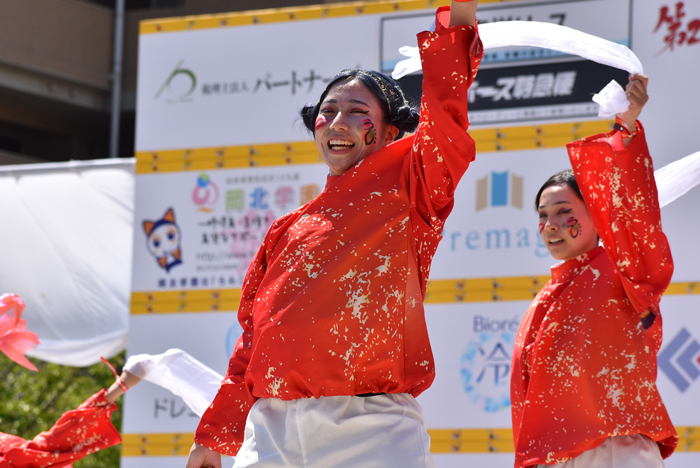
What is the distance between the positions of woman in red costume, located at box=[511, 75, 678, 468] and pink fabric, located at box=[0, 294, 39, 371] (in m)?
1.54

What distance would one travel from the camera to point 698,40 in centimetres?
401

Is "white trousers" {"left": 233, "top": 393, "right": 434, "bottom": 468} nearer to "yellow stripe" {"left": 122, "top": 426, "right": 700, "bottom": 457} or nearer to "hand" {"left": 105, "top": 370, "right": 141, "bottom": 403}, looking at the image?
"hand" {"left": 105, "top": 370, "right": 141, "bottom": 403}

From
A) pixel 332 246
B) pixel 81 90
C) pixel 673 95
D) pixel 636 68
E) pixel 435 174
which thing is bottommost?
pixel 332 246

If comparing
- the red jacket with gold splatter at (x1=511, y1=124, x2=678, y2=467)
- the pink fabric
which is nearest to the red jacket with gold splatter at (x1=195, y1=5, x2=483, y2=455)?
the red jacket with gold splatter at (x1=511, y1=124, x2=678, y2=467)

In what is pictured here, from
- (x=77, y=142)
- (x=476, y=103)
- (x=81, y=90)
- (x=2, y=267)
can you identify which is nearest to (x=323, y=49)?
(x=476, y=103)

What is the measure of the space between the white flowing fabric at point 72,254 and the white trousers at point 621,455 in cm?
328

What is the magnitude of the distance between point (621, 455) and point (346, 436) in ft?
2.73

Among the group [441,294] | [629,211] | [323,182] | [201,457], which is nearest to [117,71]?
[323,182]

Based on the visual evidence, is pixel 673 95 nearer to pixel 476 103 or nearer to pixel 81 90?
pixel 476 103

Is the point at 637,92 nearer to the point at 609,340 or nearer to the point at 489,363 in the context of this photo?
the point at 609,340

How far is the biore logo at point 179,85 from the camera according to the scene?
476 cm

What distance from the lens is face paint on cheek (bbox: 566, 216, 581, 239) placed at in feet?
8.26

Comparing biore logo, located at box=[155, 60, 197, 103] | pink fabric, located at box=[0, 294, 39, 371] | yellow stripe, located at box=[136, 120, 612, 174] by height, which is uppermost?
biore logo, located at box=[155, 60, 197, 103]

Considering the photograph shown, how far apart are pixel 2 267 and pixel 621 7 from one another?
139 inches
